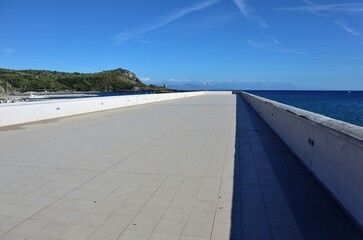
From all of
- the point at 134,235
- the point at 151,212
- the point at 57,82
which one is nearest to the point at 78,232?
the point at 134,235

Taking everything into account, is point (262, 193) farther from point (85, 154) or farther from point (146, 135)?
point (146, 135)

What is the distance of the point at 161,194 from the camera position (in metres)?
4.92

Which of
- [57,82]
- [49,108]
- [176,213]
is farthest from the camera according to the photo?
[57,82]

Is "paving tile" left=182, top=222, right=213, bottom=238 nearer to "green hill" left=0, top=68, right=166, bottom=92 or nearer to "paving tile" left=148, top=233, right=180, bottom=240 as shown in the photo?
"paving tile" left=148, top=233, right=180, bottom=240

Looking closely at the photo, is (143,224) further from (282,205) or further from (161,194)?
(282,205)

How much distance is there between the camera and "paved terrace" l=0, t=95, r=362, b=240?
12.2 ft

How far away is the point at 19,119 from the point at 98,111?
23.7ft

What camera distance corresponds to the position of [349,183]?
405cm

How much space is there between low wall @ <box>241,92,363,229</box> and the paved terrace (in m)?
0.21

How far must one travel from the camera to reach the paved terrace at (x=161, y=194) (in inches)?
147

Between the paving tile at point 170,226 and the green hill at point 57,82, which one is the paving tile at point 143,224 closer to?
the paving tile at point 170,226

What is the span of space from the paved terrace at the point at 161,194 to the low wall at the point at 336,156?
0.21m

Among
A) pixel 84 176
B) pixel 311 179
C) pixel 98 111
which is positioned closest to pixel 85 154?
pixel 84 176

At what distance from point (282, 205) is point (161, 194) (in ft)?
5.79
